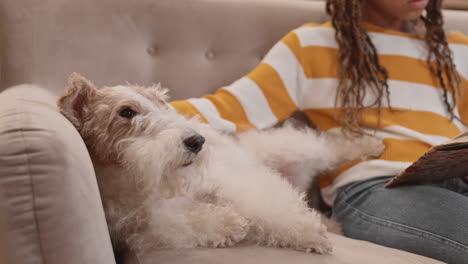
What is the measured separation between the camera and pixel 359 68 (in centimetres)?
142

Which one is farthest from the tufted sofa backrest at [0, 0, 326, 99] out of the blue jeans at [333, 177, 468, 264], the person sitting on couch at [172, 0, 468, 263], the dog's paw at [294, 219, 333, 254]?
the dog's paw at [294, 219, 333, 254]

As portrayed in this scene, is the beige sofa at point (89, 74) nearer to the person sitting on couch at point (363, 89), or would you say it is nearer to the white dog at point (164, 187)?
the white dog at point (164, 187)

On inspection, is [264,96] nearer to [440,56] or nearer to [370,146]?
[370,146]

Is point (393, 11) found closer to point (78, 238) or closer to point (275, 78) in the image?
point (275, 78)

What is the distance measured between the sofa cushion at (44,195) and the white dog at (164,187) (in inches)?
7.3

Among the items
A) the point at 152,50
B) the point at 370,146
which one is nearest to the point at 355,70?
the point at 370,146

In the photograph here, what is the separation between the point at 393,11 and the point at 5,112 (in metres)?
1.24

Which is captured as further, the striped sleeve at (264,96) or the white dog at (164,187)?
the striped sleeve at (264,96)

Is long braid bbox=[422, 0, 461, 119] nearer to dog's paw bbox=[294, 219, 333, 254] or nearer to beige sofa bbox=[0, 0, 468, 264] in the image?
beige sofa bbox=[0, 0, 468, 264]

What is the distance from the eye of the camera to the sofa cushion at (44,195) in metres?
0.65

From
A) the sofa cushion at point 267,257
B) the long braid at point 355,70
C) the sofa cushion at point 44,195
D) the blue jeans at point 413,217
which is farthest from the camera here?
the long braid at point 355,70

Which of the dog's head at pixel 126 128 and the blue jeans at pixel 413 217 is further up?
the dog's head at pixel 126 128

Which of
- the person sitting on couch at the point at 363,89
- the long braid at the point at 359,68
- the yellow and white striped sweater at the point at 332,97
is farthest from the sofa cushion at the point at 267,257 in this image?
the long braid at the point at 359,68

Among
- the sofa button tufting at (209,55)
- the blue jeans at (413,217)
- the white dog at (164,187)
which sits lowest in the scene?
the blue jeans at (413,217)
